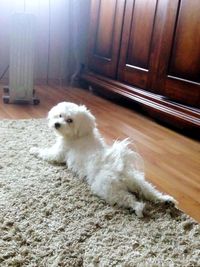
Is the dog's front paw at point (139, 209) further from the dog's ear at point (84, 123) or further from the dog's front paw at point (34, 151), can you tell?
the dog's front paw at point (34, 151)

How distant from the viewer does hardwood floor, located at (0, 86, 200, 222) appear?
130 cm

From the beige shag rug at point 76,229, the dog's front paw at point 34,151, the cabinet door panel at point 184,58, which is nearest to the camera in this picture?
the beige shag rug at point 76,229

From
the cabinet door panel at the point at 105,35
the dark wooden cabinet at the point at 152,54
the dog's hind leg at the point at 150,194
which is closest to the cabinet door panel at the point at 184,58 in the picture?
the dark wooden cabinet at the point at 152,54

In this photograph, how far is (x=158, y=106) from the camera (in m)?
2.12

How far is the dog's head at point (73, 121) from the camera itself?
1313 mm

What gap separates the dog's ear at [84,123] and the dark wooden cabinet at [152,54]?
2.54ft

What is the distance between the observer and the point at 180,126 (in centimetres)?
201

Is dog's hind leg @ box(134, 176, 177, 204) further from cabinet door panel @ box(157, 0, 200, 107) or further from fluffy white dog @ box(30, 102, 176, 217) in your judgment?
cabinet door panel @ box(157, 0, 200, 107)

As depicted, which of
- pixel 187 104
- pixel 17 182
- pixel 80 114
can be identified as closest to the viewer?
pixel 17 182

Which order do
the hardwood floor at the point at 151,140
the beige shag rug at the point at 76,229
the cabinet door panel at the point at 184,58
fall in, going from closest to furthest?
the beige shag rug at the point at 76,229 < the hardwood floor at the point at 151,140 < the cabinet door panel at the point at 184,58

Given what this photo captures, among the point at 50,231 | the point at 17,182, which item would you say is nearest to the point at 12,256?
the point at 50,231

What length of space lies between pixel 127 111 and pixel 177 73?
1.74 ft

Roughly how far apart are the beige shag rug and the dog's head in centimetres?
18

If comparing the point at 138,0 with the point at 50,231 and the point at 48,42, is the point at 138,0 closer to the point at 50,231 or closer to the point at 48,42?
the point at 48,42
